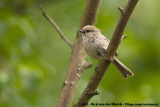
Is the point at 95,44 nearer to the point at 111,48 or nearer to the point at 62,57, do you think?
the point at 111,48

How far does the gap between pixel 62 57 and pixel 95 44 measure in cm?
175

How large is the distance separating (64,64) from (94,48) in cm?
172

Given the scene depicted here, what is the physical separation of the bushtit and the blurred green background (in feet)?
2.16

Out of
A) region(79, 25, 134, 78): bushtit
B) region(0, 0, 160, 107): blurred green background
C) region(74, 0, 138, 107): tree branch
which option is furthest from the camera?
region(0, 0, 160, 107): blurred green background

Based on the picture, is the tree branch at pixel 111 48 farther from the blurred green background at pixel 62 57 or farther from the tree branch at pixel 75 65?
the blurred green background at pixel 62 57

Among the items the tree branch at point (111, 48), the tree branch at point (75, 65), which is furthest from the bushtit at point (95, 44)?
the tree branch at point (111, 48)

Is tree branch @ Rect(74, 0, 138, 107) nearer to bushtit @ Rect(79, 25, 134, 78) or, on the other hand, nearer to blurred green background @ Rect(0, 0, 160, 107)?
bushtit @ Rect(79, 25, 134, 78)

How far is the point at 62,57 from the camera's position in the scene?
19.1ft

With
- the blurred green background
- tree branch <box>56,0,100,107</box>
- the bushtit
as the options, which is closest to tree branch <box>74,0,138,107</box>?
tree branch <box>56,0,100,107</box>

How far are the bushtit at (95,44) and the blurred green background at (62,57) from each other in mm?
658

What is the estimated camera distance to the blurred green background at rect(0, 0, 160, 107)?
4398 mm

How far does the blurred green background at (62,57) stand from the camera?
4398 mm

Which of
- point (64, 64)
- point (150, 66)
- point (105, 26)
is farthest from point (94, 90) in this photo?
point (64, 64)

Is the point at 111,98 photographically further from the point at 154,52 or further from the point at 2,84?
the point at 2,84
